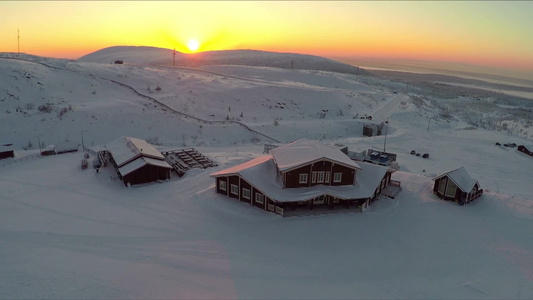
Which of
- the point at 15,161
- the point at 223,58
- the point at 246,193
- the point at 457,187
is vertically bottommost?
the point at 15,161

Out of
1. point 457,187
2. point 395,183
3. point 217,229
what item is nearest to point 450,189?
point 457,187

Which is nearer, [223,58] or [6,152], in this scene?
[6,152]

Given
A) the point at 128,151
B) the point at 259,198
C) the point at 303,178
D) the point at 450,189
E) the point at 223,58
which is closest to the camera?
the point at 259,198

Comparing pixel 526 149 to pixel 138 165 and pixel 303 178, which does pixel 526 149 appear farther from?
pixel 138 165

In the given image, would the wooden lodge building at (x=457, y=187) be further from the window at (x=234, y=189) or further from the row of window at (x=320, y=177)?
the window at (x=234, y=189)

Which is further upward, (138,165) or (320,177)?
(320,177)

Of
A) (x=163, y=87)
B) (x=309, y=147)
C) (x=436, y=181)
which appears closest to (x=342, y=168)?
(x=309, y=147)

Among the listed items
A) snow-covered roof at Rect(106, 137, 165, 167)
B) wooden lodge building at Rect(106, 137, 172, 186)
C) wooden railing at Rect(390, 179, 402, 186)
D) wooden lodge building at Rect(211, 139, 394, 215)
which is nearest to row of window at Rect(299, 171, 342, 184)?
wooden lodge building at Rect(211, 139, 394, 215)

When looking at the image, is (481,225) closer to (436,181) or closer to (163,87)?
(436,181)
